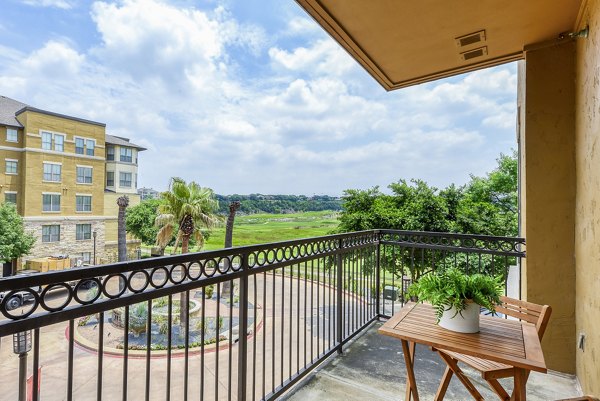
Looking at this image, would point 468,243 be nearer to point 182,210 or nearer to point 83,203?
point 182,210

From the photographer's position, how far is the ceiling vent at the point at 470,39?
8.32 feet

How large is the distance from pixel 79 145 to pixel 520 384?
98.4ft

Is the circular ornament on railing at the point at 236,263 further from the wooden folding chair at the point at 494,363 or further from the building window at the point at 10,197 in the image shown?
the building window at the point at 10,197

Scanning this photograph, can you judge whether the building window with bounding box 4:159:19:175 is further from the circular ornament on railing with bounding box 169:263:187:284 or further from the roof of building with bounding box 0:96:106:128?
the circular ornament on railing with bounding box 169:263:187:284

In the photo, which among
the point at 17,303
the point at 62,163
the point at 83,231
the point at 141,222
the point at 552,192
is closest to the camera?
the point at 17,303

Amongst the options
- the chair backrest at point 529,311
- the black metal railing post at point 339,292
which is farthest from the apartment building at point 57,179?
the chair backrest at point 529,311

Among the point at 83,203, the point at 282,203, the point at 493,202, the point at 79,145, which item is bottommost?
the point at 83,203

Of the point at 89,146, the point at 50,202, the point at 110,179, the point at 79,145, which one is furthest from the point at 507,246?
the point at 110,179

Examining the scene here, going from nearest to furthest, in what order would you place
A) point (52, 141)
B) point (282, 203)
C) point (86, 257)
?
point (282, 203), point (52, 141), point (86, 257)

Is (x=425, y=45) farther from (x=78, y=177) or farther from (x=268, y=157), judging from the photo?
(x=268, y=157)

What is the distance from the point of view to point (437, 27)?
7.95 ft

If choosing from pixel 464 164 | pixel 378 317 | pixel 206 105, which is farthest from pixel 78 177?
pixel 206 105

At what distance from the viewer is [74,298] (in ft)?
3.24

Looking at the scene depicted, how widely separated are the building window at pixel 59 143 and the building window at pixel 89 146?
5.23 ft
